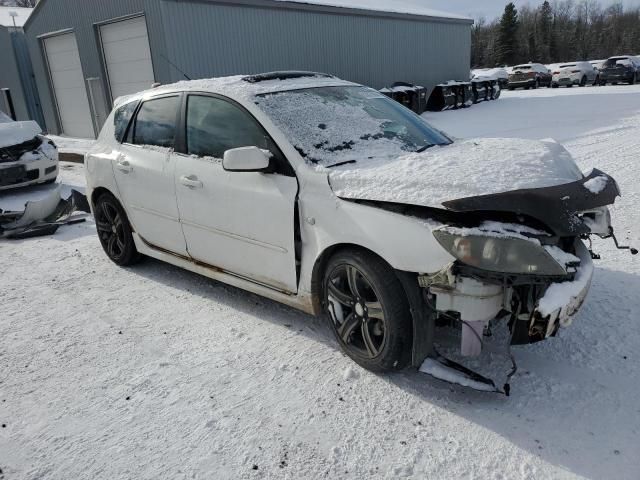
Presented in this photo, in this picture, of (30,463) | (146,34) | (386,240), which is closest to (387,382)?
(386,240)

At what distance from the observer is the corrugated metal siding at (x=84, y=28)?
1313cm

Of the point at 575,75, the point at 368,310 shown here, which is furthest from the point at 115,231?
the point at 575,75

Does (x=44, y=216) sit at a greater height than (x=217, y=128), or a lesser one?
lesser

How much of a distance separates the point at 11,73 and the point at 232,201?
20275 millimetres

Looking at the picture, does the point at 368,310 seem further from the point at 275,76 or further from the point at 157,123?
the point at 157,123

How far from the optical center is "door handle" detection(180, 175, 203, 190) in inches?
152

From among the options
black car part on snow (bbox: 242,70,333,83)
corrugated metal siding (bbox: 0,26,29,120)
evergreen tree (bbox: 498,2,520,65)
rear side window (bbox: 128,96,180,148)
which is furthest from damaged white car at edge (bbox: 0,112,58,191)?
evergreen tree (bbox: 498,2,520,65)

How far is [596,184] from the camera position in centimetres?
289

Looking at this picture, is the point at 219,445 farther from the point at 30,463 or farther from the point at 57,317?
the point at 57,317

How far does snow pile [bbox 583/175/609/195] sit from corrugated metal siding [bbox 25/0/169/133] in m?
12.3

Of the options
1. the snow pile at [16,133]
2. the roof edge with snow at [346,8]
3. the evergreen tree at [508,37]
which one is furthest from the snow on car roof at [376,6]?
the evergreen tree at [508,37]

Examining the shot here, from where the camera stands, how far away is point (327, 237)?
310 cm

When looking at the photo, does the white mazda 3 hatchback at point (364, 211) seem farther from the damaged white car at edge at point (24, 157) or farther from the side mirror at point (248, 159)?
the damaged white car at edge at point (24, 157)

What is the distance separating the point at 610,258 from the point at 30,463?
450 centimetres
